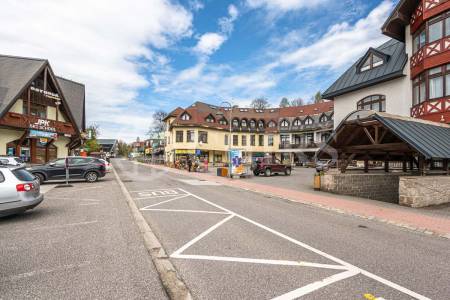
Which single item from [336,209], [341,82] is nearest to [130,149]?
[341,82]

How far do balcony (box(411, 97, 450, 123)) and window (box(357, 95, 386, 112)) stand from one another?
3.30m

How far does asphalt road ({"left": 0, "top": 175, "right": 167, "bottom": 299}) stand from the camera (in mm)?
3160

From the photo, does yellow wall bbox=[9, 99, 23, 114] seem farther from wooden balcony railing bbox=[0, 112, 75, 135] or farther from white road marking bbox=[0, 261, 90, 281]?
white road marking bbox=[0, 261, 90, 281]

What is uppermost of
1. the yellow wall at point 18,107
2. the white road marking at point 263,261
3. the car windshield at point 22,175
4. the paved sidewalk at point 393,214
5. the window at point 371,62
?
the window at point 371,62

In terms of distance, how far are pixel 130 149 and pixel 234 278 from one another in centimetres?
15266

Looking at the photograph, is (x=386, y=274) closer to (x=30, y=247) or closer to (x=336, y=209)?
(x=336, y=209)

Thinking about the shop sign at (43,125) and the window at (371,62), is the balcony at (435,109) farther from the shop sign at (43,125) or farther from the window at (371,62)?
the shop sign at (43,125)

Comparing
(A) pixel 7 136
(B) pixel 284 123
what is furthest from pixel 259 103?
(A) pixel 7 136

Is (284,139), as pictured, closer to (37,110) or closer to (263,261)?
(37,110)

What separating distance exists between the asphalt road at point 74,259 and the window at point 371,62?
22.2m

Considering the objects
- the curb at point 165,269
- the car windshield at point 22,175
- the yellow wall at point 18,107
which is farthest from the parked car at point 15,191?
the yellow wall at point 18,107

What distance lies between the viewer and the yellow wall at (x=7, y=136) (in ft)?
65.6

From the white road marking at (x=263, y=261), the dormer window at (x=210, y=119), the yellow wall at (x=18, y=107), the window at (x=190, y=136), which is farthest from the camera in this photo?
the dormer window at (x=210, y=119)

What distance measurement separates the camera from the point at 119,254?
4.38 m
